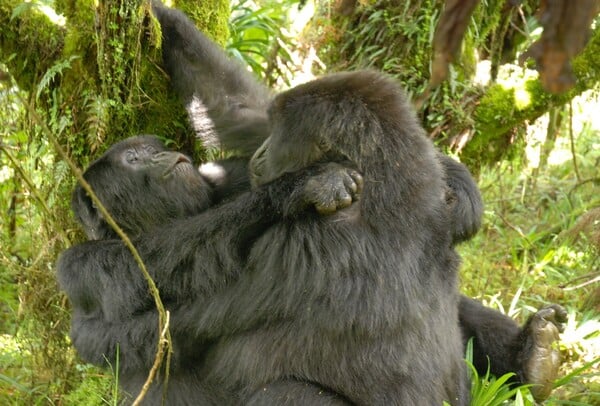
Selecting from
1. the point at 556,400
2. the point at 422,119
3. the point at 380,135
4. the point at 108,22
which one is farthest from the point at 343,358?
the point at 422,119

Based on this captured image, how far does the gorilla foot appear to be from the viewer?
3836 millimetres

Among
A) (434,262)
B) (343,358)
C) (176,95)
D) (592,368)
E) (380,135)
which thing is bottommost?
(592,368)

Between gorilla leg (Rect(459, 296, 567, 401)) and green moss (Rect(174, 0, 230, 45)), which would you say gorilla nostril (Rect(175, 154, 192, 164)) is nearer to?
green moss (Rect(174, 0, 230, 45))

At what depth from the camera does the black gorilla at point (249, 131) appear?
3.84 m

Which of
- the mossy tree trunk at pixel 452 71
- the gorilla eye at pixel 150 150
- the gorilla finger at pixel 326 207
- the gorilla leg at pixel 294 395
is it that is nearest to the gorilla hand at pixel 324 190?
the gorilla finger at pixel 326 207

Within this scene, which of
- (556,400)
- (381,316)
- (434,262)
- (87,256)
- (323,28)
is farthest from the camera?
(323,28)

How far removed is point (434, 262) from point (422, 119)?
2.22m

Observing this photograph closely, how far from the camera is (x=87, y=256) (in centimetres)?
340

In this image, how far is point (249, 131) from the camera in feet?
13.5

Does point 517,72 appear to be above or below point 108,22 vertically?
below

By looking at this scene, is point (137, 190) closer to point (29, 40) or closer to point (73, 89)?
point (73, 89)

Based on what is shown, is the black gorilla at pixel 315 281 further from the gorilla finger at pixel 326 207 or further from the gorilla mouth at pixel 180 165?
the gorilla mouth at pixel 180 165

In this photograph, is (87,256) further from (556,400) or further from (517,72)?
(517,72)

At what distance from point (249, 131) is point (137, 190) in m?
0.81
